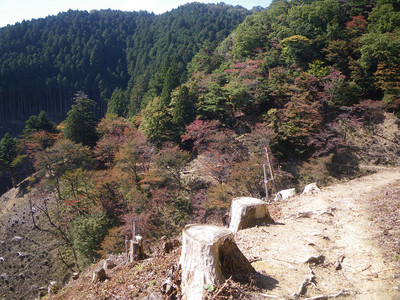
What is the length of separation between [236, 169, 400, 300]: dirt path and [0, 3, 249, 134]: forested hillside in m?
36.8

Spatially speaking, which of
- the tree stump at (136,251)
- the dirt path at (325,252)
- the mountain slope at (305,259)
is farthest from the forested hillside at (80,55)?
the tree stump at (136,251)

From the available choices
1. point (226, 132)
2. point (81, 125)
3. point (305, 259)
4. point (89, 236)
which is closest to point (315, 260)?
point (305, 259)

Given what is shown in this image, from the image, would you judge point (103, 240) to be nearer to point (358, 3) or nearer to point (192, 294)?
point (192, 294)

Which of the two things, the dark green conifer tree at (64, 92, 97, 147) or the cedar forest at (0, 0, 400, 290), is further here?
the dark green conifer tree at (64, 92, 97, 147)

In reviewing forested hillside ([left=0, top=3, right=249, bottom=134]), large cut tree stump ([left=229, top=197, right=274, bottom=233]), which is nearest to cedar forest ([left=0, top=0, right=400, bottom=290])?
large cut tree stump ([left=229, top=197, right=274, bottom=233])

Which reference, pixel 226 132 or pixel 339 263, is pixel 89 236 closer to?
pixel 226 132

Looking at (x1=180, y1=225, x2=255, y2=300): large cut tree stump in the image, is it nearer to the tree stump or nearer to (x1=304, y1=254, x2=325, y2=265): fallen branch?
(x1=304, y1=254, x2=325, y2=265): fallen branch

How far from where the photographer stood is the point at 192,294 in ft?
7.88

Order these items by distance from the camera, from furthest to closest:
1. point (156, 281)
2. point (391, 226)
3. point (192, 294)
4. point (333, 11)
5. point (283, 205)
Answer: point (333, 11) < point (283, 205) < point (391, 226) < point (156, 281) < point (192, 294)

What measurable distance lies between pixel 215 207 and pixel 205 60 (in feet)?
65.3

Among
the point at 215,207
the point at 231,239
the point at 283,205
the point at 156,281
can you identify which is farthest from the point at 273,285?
the point at 215,207

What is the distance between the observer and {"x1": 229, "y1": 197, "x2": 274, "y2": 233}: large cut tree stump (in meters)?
4.43

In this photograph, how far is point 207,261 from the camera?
243 cm

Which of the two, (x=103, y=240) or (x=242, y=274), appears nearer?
(x=242, y=274)
